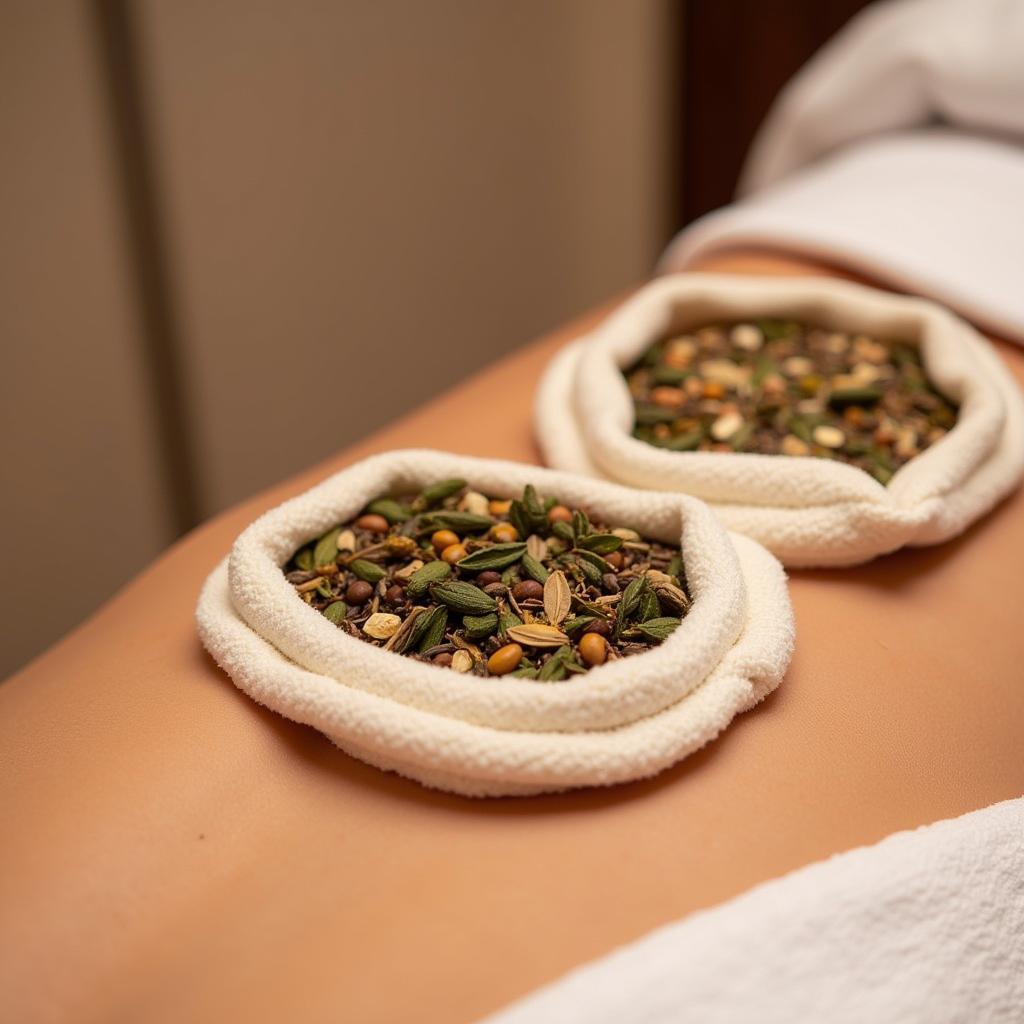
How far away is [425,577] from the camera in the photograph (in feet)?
2.06

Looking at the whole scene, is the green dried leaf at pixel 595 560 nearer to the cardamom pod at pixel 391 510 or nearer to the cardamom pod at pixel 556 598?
the cardamom pod at pixel 556 598

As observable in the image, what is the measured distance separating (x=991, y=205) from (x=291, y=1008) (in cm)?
105

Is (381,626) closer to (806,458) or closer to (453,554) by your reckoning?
(453,554)

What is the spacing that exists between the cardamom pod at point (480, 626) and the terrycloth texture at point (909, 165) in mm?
658

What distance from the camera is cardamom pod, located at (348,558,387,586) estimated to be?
0.65m

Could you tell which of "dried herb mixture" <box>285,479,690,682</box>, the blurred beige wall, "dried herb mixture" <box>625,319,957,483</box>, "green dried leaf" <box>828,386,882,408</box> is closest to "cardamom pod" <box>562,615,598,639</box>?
"dried herb mixture" <box>285,479,690,682</box>

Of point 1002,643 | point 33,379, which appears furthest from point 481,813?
point 33,379

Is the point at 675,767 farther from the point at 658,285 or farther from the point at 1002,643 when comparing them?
the point at 658,285

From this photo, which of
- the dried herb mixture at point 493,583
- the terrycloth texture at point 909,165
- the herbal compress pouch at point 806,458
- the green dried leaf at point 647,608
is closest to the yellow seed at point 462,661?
the dried herb mixture at point 493,583

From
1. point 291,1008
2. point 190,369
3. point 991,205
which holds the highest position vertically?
point 991,205

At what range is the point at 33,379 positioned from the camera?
1.15m

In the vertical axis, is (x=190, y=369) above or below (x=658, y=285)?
below

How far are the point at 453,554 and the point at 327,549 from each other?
0.28 ft

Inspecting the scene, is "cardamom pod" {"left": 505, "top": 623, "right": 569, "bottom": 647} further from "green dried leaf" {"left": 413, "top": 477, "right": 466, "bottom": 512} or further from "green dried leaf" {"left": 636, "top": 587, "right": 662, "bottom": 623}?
"green dried leaf" {"left": 413, "top": 477, "right": 466, "bottom": 512}
